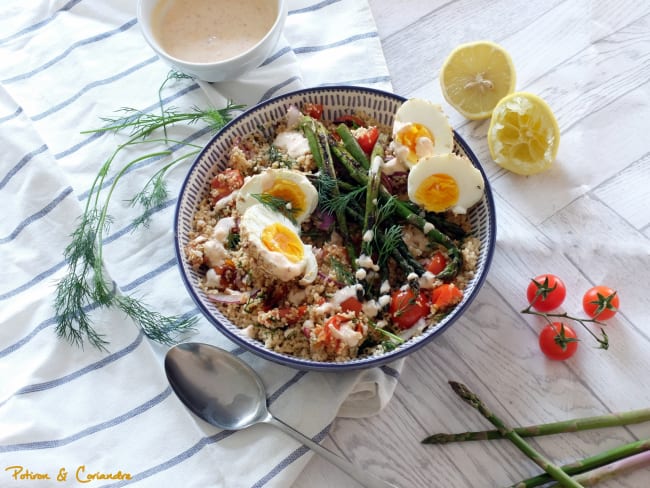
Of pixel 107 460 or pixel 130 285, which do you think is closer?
pixel 107 460

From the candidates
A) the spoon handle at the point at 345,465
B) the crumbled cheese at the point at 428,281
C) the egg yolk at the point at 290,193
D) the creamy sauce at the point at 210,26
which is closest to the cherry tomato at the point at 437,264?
the crumbled cheese at the point at 428,281

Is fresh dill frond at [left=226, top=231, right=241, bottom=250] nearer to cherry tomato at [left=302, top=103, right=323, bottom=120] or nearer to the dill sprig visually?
the dill sprig

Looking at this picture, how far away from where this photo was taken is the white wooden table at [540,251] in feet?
7.11

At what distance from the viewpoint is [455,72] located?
8.91 ft

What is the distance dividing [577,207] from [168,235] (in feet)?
5.54

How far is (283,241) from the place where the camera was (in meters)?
2.20

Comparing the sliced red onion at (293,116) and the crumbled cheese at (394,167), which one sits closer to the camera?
the crumbled cheese at (394,167)

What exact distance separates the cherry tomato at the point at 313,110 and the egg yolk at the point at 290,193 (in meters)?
0.41

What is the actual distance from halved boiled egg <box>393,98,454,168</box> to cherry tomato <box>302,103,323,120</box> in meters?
0.37

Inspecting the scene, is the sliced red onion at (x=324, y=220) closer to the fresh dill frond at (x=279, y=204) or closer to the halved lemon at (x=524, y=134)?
the fresh dill frond at (x=279, y=204)

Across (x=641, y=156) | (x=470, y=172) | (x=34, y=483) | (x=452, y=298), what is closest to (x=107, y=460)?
(x=34, y=483)

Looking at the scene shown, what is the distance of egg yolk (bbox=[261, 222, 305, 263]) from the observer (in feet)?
7.06

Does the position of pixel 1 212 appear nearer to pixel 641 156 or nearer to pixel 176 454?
pixel 176 454

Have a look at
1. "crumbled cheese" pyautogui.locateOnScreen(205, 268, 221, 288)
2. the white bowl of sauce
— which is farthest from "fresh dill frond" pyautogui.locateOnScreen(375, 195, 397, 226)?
the white bowl of sauce
